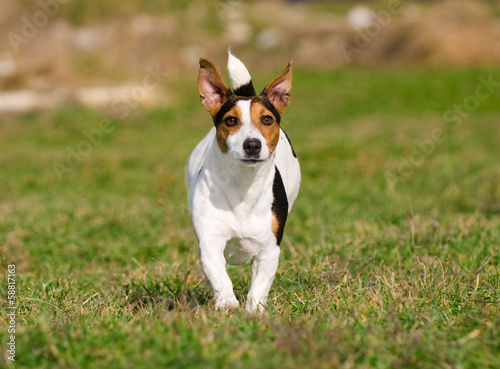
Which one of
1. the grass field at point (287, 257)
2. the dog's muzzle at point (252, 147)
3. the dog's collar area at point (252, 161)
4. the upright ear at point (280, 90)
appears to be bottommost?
the grass field at point (287, 257)

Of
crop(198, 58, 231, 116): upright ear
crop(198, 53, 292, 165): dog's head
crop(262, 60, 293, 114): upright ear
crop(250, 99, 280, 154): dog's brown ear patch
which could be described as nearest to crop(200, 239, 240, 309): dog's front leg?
crop(198, 53, 292, 165): dog's head

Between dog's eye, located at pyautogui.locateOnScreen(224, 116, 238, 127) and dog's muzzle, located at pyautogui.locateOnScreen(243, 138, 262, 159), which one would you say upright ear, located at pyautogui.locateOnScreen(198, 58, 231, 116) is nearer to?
dog's eye, located at pyautogui.locateOnScreen(224, 116, 238, 127)

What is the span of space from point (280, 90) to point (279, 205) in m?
0.75

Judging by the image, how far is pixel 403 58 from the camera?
89.9 feet

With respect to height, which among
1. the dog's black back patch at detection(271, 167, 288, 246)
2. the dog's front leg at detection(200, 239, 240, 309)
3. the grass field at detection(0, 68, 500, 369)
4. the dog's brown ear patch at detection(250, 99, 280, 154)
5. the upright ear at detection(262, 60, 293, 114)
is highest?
the upright ear at detection(262, 60, 293, 114)

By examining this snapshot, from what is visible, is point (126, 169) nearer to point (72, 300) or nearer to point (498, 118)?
point (72, 300)

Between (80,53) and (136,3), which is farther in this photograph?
(136,3)

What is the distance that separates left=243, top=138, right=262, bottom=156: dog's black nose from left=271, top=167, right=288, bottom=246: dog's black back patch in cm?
50

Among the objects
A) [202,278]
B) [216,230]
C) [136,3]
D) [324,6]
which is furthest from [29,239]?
[324,6]

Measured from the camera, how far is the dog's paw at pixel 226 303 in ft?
12.2

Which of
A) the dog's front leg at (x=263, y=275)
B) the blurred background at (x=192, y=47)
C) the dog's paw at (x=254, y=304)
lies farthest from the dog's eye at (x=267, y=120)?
the blurred background at (x=192, y=47)

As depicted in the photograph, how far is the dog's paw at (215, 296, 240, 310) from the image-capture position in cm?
373

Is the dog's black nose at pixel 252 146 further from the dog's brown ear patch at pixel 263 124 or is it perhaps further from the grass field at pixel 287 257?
the grass field at pixel 287 257

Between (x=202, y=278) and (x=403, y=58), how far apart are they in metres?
24.2
